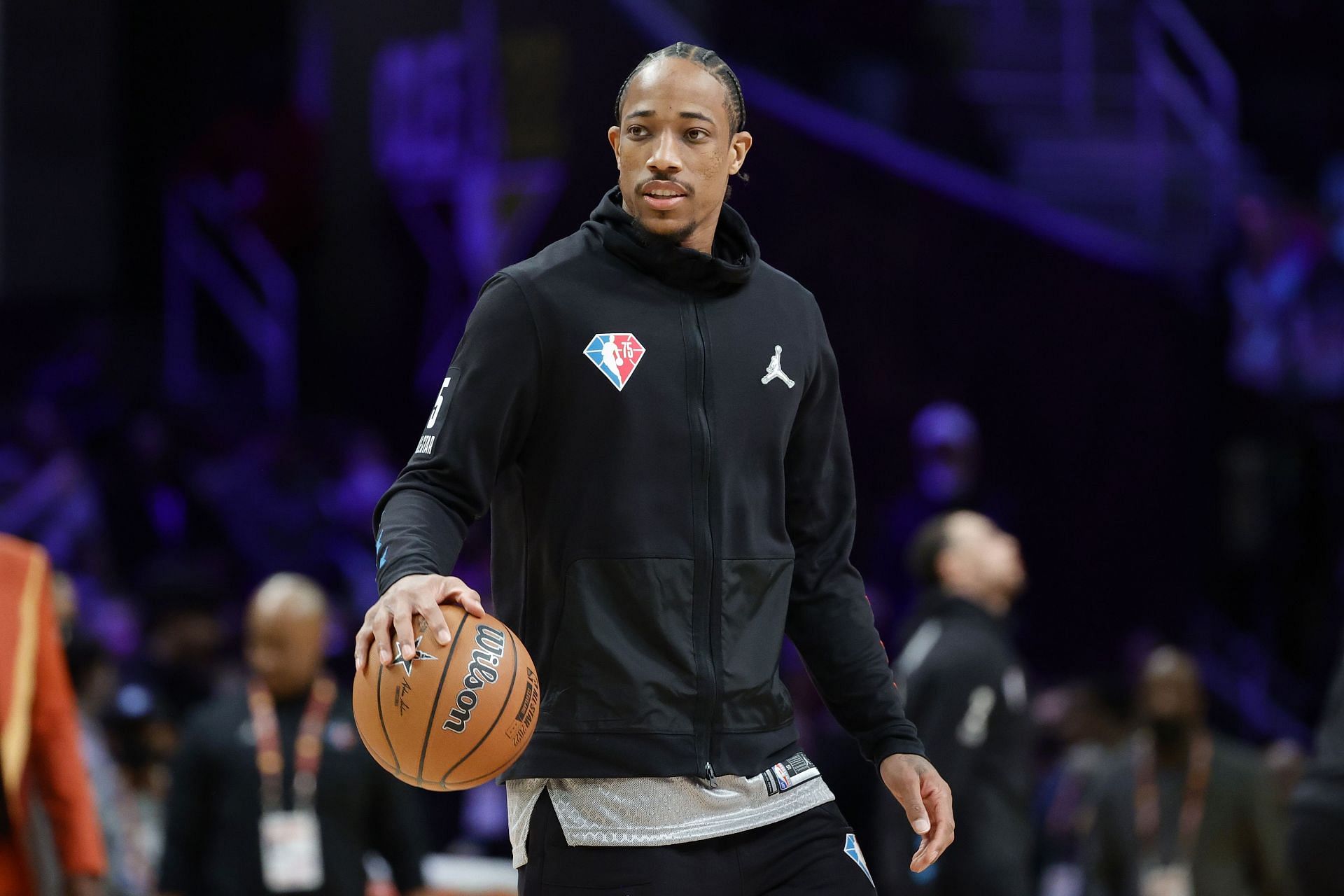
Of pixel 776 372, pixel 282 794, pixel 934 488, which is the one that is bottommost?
pixel 934 488

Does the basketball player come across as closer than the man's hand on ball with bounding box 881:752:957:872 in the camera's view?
Yes

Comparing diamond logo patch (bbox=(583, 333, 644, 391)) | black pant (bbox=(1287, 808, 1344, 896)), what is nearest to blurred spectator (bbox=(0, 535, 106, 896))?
diamond logo patch (bbox=(583, 333, 644, 391))

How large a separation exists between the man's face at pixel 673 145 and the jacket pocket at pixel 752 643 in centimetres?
53

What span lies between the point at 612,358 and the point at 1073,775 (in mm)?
6591

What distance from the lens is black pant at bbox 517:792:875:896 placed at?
2621 mm

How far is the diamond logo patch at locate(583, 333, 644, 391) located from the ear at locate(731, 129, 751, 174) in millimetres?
359

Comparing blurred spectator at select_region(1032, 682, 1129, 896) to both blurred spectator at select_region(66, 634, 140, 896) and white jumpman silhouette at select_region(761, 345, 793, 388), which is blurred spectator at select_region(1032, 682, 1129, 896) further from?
white jumpman silhouette at select_region(761, 345, 793, 388)

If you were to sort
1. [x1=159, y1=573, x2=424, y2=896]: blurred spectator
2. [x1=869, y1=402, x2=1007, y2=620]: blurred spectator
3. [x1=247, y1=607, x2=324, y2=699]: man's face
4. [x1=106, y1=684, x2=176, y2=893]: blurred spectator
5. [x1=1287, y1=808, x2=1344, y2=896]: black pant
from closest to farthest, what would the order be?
[x1=1287, y1=808, x2=1344, y2=896]: black pant
[x1=159, y1=573, x2=424, y2=896]: blurred spectator
[x1=247, y1=607, x2=324, y2=699]: man's face
[x1=106, y1=684, x2=176, y2=893]: blurred spectator
[x1=869, y1=402, x2=1007, y2=620]: blurred spectator

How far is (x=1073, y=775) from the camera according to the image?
8.76 metres

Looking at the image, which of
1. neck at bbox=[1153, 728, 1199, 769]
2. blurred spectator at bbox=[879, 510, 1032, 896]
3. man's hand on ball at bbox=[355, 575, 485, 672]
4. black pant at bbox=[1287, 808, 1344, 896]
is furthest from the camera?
neck at bbox=[1153, 728, 1199, 769]

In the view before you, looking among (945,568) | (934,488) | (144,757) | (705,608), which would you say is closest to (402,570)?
(705,608)

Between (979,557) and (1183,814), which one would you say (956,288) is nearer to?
(979,557)
